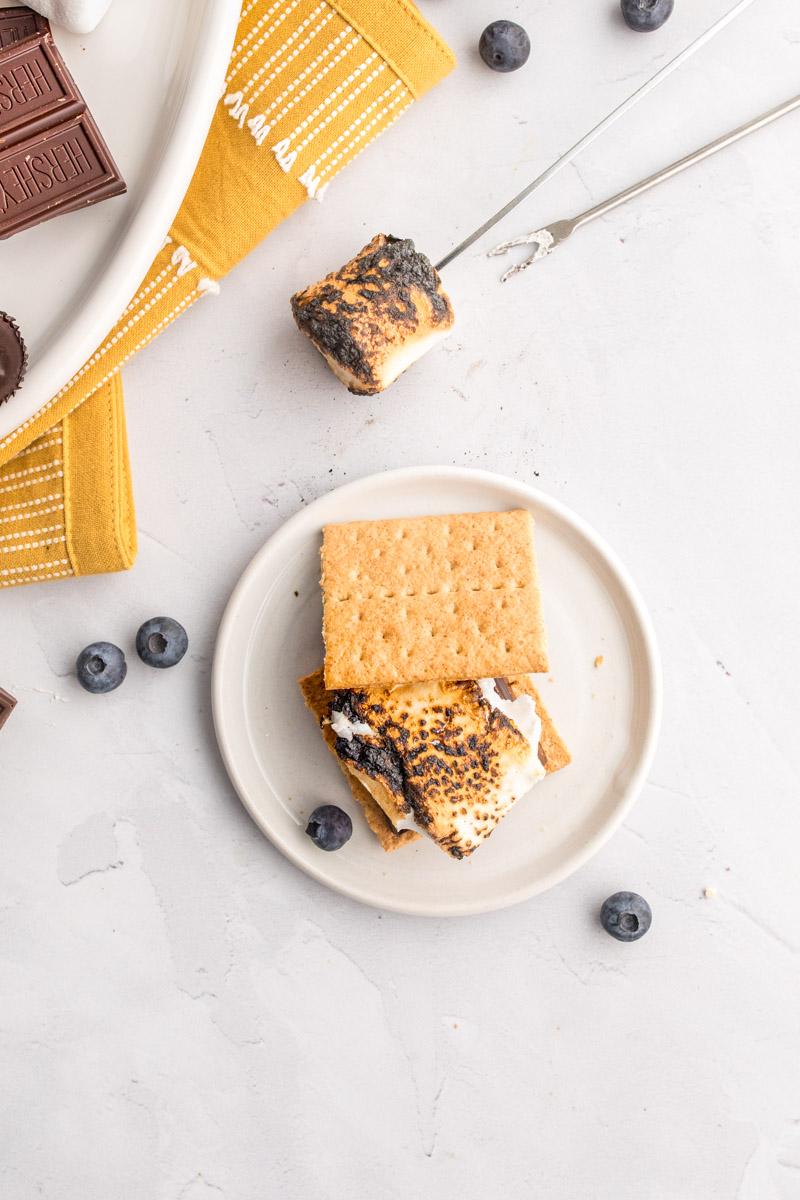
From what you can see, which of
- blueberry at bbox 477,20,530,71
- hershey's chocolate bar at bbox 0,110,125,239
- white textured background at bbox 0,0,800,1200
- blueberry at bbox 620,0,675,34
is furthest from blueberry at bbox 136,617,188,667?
blueberry at bbox 620,0,675,34

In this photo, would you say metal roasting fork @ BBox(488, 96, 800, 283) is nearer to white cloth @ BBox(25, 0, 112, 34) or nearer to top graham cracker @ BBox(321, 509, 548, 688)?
Answer: top graham cracker @ BBox(321, 509, 548, 688)

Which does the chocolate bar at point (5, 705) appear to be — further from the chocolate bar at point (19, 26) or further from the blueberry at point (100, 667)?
the chocolate bar at point (19, 26)

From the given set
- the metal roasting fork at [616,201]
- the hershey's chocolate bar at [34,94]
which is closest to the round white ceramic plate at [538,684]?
the metal roasting fork at [616,201]

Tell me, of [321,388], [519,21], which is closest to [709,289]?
[519,21]

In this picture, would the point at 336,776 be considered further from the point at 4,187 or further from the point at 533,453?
the point at 4,187

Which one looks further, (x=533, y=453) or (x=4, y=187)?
(x=533, y=453)

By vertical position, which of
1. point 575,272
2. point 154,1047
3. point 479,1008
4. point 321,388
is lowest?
point 479,1008
